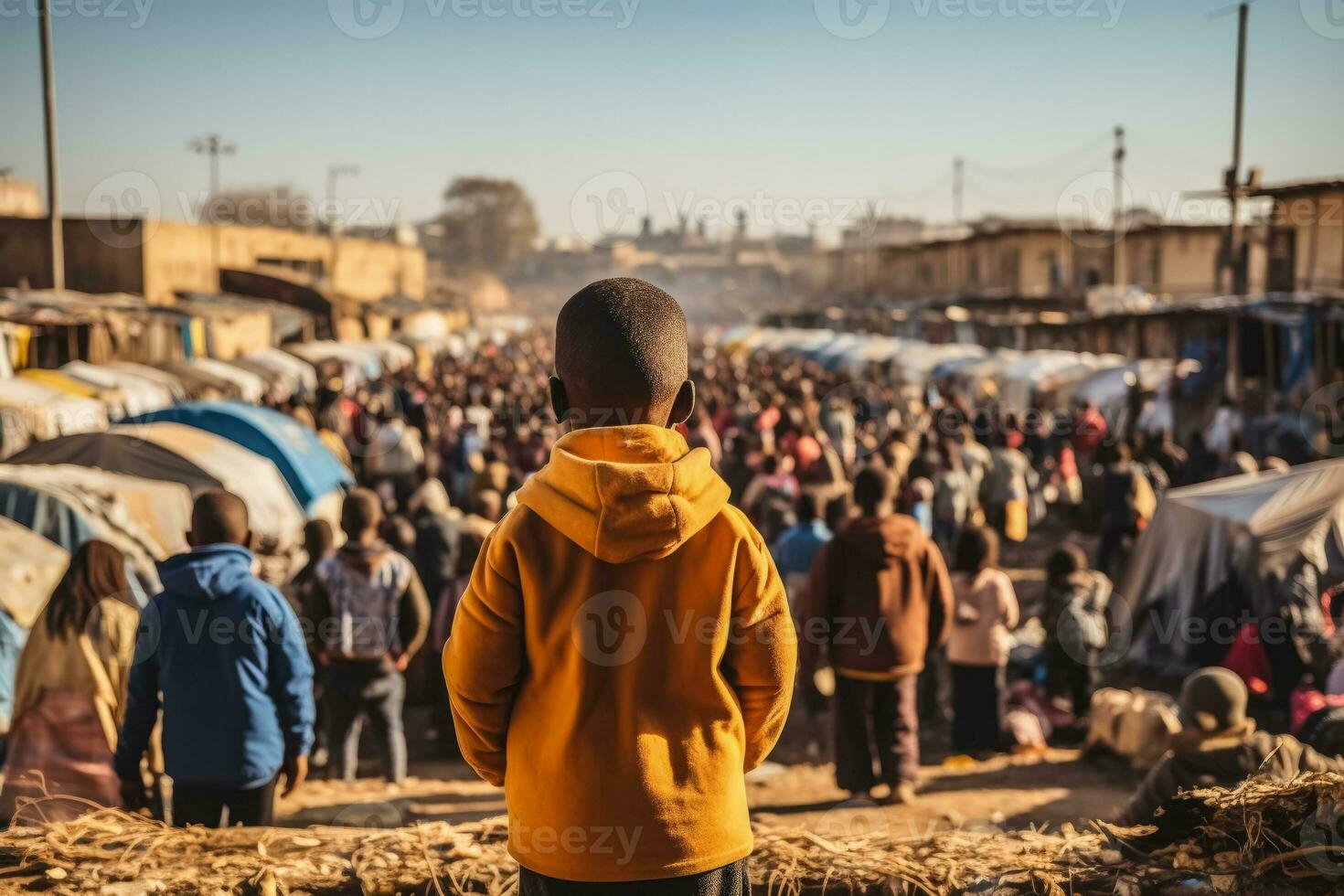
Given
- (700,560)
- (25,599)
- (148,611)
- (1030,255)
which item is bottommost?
(25,599)

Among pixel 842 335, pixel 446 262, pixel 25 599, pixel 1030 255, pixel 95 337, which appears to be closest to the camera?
pixel 25 599

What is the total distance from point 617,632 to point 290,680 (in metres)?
2.29

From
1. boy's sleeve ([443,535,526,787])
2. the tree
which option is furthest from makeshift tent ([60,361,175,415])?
the tree

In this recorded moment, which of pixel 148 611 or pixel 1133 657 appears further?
pixel 1133 657

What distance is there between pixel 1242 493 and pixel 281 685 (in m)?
7.22

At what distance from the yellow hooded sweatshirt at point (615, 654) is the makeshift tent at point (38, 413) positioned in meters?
10.9

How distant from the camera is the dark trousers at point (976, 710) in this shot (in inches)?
280

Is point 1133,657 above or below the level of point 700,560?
below

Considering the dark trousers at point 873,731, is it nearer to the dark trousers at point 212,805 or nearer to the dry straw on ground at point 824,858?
the dry straw on ground at point 824,858

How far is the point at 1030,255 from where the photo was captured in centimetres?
4447

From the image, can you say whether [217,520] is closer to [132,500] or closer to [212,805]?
[212,805]

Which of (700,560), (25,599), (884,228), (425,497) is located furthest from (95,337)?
(884,228)

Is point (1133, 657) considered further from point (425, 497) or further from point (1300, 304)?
point (1300, 304)

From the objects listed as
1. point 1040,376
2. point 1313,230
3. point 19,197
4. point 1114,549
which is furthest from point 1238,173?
point 19,197
